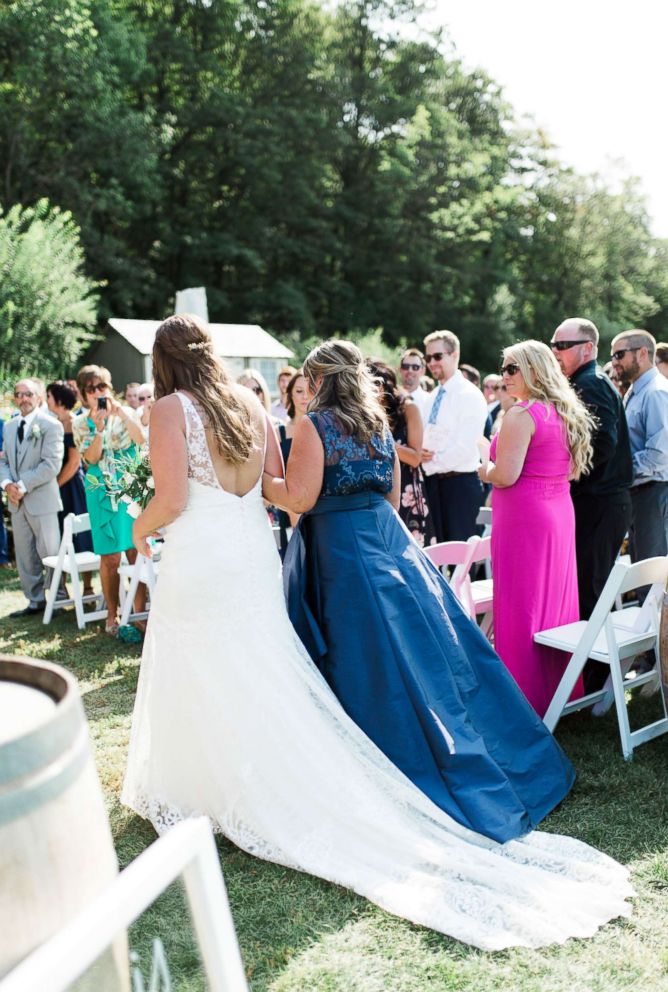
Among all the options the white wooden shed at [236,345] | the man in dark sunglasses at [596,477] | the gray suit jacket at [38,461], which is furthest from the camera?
the white wooden shed at [236,345]

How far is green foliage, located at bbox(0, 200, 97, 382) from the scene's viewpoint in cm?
2031

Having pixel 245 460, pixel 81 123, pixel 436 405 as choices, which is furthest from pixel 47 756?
pixel 81 123

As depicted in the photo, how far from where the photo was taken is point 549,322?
128ft

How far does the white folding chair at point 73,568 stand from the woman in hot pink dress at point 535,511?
12.3 ft

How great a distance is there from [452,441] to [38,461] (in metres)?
3.59

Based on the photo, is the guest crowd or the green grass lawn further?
the guest crowd

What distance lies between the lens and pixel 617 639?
4312 millimetres

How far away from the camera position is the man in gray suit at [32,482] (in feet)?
24.0

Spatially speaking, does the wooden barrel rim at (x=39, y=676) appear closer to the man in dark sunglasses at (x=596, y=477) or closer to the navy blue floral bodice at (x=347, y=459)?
the navy blue floral bodice at (x=347, y=459)

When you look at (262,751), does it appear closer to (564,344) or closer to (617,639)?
(617,639)

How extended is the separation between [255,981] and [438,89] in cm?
3924

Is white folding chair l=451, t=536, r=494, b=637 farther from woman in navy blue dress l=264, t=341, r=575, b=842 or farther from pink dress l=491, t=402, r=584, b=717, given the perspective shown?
woman in navy blue dress l=264, t=341, r=575, b=842

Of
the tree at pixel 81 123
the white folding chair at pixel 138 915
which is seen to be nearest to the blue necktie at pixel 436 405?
the white folding chair at pixel 138 915

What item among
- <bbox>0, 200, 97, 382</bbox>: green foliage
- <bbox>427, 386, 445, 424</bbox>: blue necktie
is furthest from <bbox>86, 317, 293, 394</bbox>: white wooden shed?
<bbox>427, 386, 445, 424</bbox>: blue necktie
